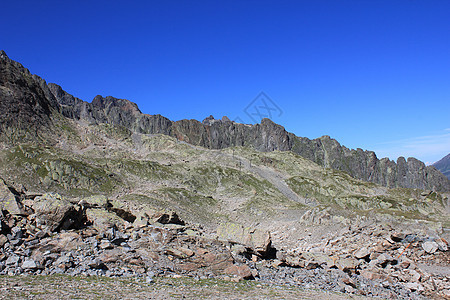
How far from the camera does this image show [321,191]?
160m

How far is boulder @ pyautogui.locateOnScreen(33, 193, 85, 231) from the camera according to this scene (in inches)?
911

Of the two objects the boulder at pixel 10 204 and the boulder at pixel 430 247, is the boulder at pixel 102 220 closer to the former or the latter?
the boulder at pixel 10 204

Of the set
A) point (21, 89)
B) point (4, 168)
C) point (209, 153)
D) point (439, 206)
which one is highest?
point (21, 89)

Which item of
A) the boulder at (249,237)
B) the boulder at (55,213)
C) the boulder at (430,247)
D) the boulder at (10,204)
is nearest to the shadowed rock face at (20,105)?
the boulder at (10,204)

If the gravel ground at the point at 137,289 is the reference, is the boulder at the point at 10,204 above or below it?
above

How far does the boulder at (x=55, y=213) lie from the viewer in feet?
75.9

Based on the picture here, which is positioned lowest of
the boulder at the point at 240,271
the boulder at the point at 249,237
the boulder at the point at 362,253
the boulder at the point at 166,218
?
the boulder at the point at 362,253

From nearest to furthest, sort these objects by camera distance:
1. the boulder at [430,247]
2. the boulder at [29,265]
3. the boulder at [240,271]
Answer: the boulder at [29,265] < the boulder at [240,271] < the boulder at [430,247]

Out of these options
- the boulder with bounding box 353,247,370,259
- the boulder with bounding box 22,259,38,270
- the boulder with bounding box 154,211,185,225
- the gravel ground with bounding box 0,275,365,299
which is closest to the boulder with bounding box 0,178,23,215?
the boulder with bounding box 22,259,38,270

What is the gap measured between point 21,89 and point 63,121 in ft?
93.4

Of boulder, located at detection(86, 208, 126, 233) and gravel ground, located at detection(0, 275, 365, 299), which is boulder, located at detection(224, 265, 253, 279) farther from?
boulder, located at detection(86, 208, 126, 233)

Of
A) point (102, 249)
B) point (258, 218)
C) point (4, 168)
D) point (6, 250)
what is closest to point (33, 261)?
point (6, 250)

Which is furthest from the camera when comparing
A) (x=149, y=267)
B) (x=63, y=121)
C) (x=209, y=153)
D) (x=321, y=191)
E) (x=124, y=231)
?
(x=209, y=153)

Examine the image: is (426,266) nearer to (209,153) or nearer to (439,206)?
(439,206)
